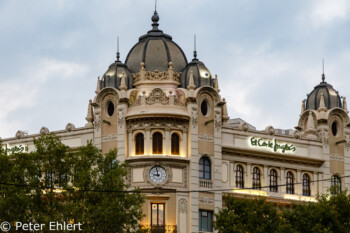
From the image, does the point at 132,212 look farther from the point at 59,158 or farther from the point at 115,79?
the point at 115,79

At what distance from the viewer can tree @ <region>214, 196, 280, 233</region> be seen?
80438mm

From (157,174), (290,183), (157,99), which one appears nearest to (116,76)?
(157,99)

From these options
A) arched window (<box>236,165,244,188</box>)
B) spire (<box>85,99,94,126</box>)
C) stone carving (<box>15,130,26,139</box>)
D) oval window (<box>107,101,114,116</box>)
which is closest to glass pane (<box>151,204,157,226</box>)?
arched window (<box>236,165,244,188</box>)

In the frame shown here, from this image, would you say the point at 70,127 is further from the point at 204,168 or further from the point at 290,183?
the point at 290,183

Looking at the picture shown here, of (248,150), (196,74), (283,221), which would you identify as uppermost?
(196,74)

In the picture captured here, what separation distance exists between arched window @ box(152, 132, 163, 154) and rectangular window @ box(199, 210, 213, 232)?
18.6 ft

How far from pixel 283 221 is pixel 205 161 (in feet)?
38.6

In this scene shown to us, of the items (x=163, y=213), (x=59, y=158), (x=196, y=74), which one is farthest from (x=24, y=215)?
(x=196, y=74)

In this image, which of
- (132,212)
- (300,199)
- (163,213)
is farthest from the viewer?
(300,199)

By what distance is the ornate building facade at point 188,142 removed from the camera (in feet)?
290

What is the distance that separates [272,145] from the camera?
94.1 meters

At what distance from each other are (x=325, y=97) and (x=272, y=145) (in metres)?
7.39

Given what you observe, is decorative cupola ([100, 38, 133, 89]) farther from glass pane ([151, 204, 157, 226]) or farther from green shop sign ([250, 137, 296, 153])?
green shop sign ([250, 137, 296, 153])

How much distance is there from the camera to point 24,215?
77.9 meters
